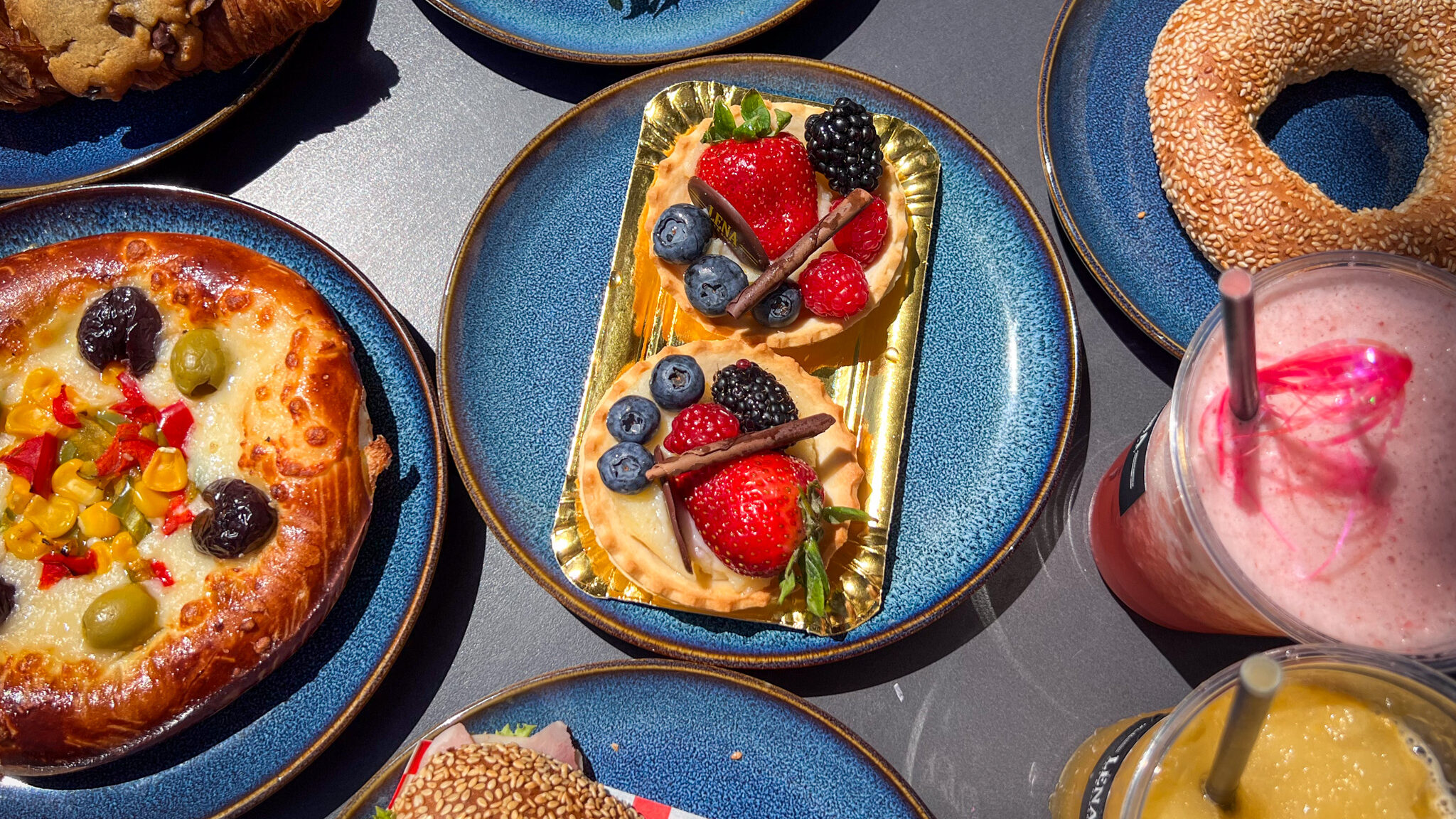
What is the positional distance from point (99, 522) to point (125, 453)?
0.53ft

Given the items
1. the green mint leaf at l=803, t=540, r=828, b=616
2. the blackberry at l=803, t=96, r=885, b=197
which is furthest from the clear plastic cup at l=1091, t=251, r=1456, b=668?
the blackberry at l=803, t=96, r=885, b=197

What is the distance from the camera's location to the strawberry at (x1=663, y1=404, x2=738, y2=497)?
6.54 ft

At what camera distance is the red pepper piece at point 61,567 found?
1985 mm

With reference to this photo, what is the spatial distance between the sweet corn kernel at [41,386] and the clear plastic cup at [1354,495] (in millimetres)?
2432

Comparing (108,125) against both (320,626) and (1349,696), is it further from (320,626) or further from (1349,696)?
(1349,696)

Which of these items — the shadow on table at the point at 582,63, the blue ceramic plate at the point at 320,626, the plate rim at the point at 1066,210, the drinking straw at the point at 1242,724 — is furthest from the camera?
the shadow on table at the point at 582,63

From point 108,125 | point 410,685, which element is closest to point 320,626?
point 410,685

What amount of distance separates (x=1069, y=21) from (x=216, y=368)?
2.28 metres

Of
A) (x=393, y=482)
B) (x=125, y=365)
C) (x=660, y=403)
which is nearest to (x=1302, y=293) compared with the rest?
(x=660, y=403)

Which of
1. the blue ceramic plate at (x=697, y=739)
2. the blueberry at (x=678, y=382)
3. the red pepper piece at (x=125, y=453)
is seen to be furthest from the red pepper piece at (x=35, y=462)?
the blueberry at (x=678, y=382)

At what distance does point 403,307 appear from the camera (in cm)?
248

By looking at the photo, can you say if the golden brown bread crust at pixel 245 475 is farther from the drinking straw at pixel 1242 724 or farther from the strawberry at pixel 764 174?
the drinking straw at pixel 1242 724

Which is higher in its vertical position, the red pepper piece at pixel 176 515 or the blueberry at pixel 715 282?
the blueberry at pixel 715 282

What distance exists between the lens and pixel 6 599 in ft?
6.47
